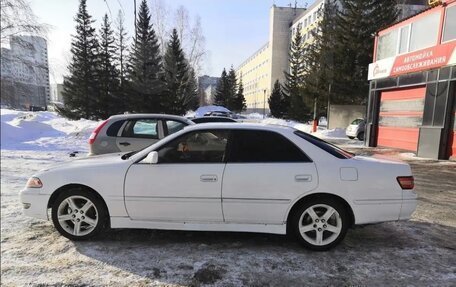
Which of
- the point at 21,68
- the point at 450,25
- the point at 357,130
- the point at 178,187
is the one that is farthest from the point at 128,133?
the point at 357,130

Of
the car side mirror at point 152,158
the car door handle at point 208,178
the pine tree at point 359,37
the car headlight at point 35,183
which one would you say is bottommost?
the car headlight at point 35,183

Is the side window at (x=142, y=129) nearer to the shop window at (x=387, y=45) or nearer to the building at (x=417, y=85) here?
the building at (x=417, y=85)

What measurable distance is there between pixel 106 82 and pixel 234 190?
115ft

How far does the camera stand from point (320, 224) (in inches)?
165

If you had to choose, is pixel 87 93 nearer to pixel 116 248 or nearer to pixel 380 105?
pixel 380 105

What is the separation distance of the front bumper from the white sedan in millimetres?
13

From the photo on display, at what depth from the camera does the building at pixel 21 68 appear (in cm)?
1599

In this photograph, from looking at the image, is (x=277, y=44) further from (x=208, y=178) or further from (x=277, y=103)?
(x=208, y=178)

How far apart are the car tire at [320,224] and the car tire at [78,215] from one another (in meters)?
2.43

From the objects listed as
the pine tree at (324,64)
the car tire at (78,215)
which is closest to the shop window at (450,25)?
the car tire at (78,215)

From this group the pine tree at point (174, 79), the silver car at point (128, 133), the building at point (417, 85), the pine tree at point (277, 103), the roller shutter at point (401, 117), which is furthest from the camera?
the pine tree at point (277, 103)

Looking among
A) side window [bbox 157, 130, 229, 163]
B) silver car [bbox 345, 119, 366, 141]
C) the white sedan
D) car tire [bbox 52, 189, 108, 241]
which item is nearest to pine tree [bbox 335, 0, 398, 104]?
silver car [bbox 345, 119, 366, 141]

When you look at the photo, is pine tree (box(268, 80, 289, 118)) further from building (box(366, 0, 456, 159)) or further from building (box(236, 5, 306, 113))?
building (box(366, 0, 456, 159))

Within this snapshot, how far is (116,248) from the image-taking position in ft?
13.8
